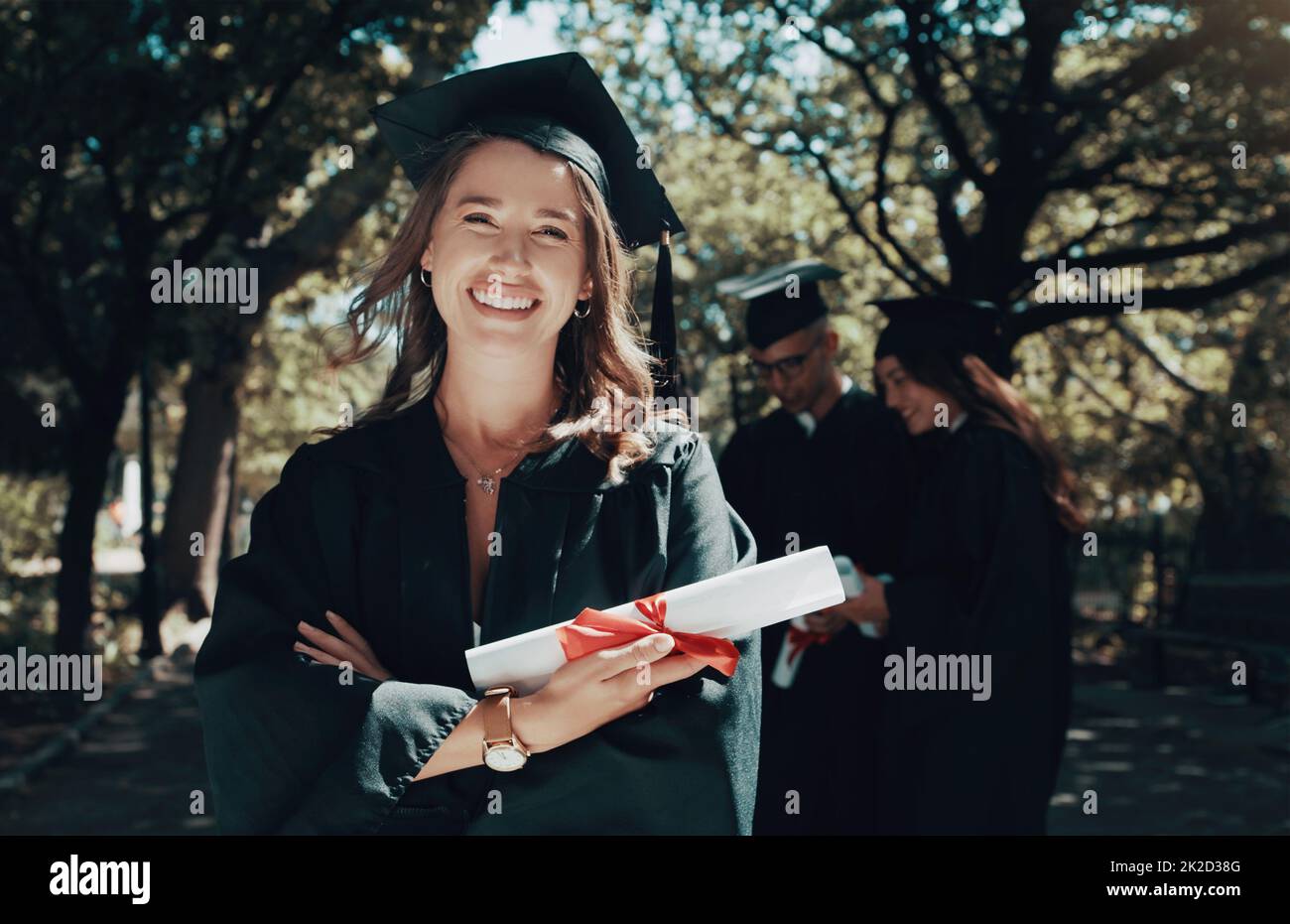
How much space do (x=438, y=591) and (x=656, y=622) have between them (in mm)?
393

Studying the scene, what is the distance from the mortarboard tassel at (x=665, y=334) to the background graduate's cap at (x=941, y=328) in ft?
7.38

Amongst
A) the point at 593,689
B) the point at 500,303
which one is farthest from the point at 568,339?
the point at 593,689

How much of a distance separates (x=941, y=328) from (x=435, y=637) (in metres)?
3.26

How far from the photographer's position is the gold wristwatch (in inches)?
80.5

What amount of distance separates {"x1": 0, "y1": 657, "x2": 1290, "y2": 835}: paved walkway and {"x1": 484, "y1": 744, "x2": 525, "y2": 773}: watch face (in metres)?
6.49

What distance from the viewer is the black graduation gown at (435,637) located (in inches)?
81.3

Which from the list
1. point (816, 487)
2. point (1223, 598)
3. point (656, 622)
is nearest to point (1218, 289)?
point (1223, 598)

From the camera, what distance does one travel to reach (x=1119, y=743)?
1094 cm

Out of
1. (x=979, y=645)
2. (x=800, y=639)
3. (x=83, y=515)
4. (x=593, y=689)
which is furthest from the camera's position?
(x=83, y=515)

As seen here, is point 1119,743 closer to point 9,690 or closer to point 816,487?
point 816,487

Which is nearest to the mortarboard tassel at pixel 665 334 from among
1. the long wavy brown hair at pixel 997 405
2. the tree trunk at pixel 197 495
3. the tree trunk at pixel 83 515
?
the long wavy brown hair at pixel 997 405

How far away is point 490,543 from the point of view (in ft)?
7.39

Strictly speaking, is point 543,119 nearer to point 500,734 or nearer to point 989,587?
point 500,734

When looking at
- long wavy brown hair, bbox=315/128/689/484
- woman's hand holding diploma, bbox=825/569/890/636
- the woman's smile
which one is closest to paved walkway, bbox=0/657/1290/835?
woman's hand holding diploma, bbox=825/569/890/636
